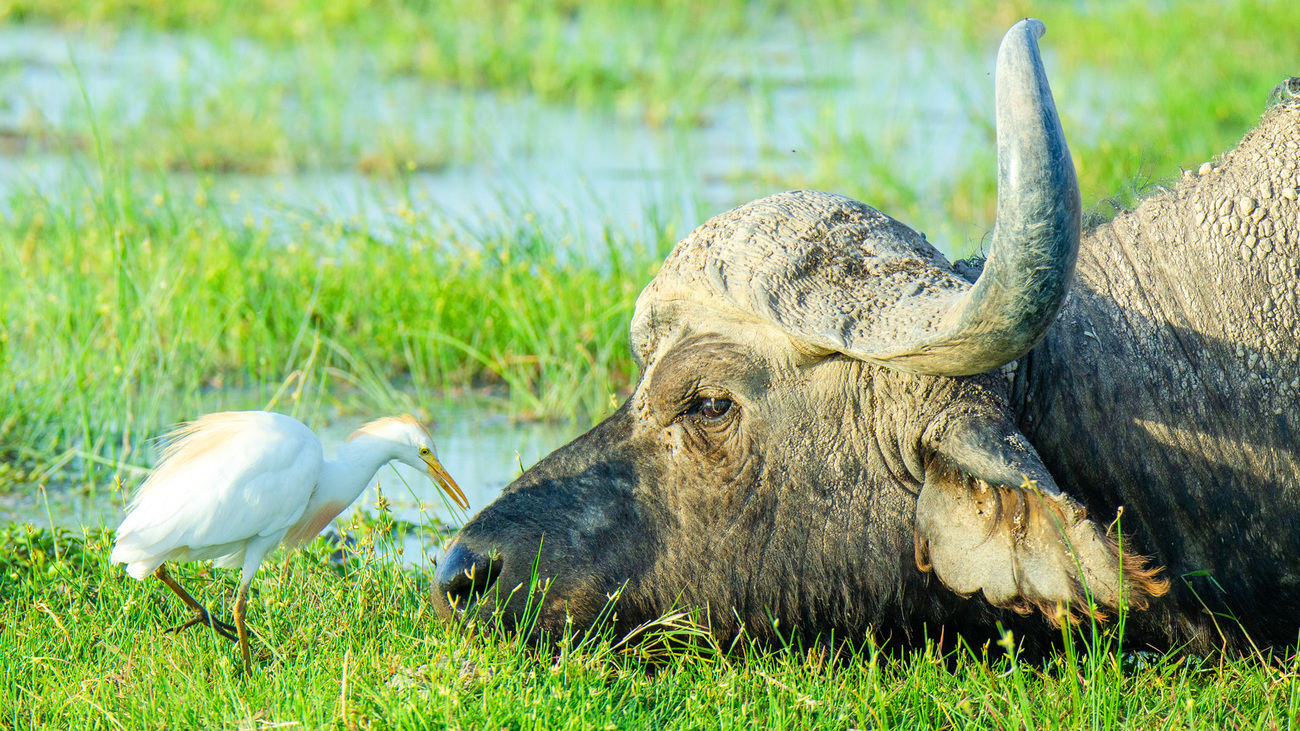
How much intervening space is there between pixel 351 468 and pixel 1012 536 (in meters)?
1.62

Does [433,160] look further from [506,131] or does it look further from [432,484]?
[432,484]

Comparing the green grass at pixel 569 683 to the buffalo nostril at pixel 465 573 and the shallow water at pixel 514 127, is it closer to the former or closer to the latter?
the buffalo nostril at pixel 465 573

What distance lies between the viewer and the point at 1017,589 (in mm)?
3168

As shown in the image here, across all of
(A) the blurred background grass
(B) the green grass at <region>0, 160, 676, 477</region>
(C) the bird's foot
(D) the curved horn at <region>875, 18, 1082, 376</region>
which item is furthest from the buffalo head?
(B) the green grass at <region>0, 160, 676, 477</region>

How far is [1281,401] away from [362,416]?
375cm

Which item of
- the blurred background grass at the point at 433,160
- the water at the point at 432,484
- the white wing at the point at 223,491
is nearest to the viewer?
the white wing at the point at 223,491

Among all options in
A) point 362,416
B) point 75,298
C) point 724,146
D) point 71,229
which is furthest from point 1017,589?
point 724,146

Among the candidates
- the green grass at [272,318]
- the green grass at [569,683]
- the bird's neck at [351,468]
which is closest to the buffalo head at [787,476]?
the green grass at [569,683]

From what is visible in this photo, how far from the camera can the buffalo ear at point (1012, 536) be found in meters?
3.02

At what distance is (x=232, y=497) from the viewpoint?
11.1 ft

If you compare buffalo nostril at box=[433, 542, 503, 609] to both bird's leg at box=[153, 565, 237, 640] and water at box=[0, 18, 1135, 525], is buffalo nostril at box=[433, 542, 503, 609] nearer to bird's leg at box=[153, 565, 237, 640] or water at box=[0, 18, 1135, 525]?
bird's leg at box=[153, 565, 237, 640]

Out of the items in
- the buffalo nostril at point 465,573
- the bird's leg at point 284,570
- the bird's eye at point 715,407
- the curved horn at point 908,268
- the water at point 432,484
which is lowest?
the water at point 432,484

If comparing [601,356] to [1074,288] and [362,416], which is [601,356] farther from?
[1074,288]

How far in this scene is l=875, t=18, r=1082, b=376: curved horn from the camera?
8.60 feet
